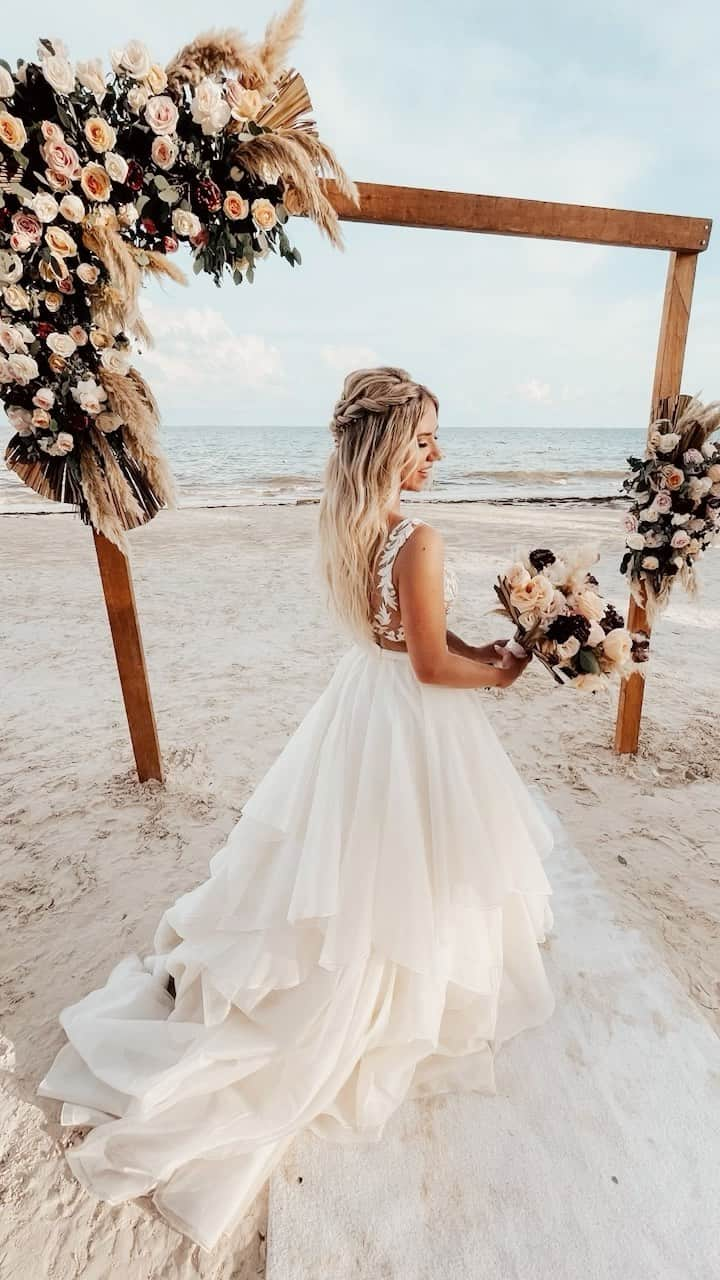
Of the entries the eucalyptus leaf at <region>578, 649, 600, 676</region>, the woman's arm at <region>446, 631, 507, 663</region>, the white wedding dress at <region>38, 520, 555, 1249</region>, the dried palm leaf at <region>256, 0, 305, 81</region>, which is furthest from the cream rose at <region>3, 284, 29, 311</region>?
the eucalyptus leaf at <region>578, 649, 600, 676</region>

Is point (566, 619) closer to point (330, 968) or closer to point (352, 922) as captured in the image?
point (352, 922)

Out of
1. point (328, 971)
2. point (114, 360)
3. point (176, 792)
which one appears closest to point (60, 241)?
point (114, 360)

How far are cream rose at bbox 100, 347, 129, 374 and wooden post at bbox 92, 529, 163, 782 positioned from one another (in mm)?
846

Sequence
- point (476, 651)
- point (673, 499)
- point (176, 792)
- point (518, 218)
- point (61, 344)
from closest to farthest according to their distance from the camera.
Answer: point (476, 651)
point (61, 344)
point (518, 218)
point (673, 499)
point (176, 792)

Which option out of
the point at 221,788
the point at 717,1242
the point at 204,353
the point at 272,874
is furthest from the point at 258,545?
the point at 204,353

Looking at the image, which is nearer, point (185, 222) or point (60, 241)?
point (60, 241)

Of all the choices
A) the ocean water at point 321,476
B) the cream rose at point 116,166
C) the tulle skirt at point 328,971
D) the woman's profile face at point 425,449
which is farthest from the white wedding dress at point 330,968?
the ocean water at point 321,476

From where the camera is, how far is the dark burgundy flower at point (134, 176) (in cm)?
230

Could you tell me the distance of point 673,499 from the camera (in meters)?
3.32

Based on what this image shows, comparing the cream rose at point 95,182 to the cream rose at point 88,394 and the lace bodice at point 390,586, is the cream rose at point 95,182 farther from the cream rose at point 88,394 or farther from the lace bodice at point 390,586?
the lace bodice at point 390,586

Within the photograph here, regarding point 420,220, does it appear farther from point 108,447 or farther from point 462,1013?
point 462,1013

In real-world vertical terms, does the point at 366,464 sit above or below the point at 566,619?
above

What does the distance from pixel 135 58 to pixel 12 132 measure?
525mm

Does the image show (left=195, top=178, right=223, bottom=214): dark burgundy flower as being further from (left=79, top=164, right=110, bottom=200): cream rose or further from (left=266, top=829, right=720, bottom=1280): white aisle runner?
(left=266, top=829, right=720, bottom=1280): white aisle runner
